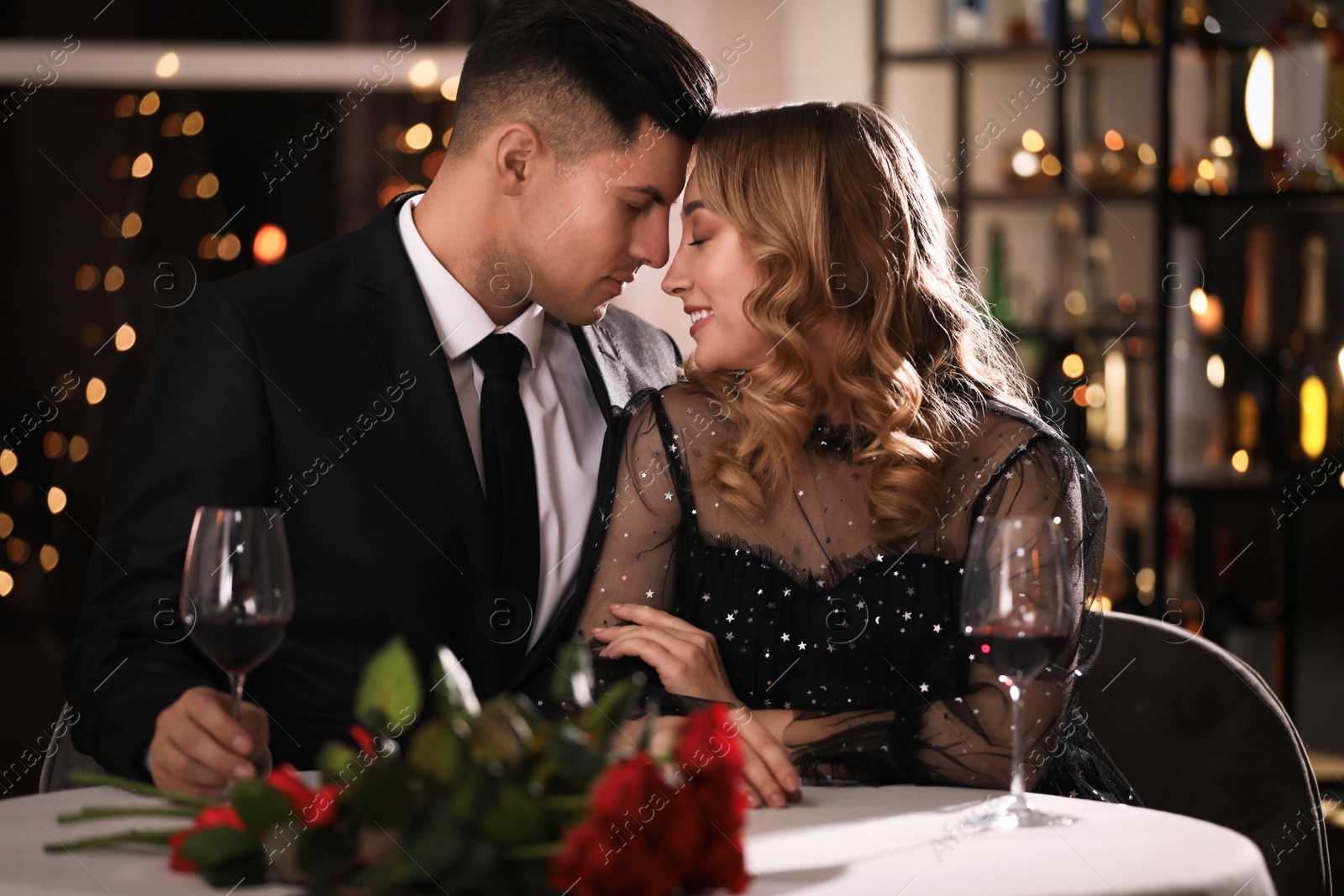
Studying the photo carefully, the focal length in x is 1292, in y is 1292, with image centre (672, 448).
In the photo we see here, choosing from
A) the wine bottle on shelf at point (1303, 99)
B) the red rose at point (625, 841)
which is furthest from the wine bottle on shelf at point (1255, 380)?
the red rose at point (625, 841)

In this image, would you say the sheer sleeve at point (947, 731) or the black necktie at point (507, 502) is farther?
the black necktie at point (507, 502)

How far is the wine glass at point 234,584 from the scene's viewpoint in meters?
1.14

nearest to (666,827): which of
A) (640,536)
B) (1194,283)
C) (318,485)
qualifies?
(640,536)

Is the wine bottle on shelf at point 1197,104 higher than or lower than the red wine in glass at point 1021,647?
higher

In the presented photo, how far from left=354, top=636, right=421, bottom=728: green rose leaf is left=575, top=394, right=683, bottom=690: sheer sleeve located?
749 millimetres

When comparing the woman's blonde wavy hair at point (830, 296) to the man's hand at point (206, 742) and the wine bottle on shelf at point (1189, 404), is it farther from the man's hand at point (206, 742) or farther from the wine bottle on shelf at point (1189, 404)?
the wine bottle on shelf at point (1189, 404)

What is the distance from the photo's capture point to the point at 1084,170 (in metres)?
3.61

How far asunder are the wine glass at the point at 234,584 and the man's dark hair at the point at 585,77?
106 centimetres

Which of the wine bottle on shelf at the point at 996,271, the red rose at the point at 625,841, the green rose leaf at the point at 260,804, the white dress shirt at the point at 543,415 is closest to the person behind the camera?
the red rose at the point at 625,841

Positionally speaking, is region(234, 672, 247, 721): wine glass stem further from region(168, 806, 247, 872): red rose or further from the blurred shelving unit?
the blurred shelving unit

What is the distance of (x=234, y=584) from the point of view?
114cm

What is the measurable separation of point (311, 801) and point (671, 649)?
77cm

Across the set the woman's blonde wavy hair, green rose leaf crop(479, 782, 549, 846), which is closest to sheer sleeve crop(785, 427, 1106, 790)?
the woman's blonde wavy hair

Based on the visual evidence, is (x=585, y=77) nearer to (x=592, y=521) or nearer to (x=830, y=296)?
(x=830, y=296)
